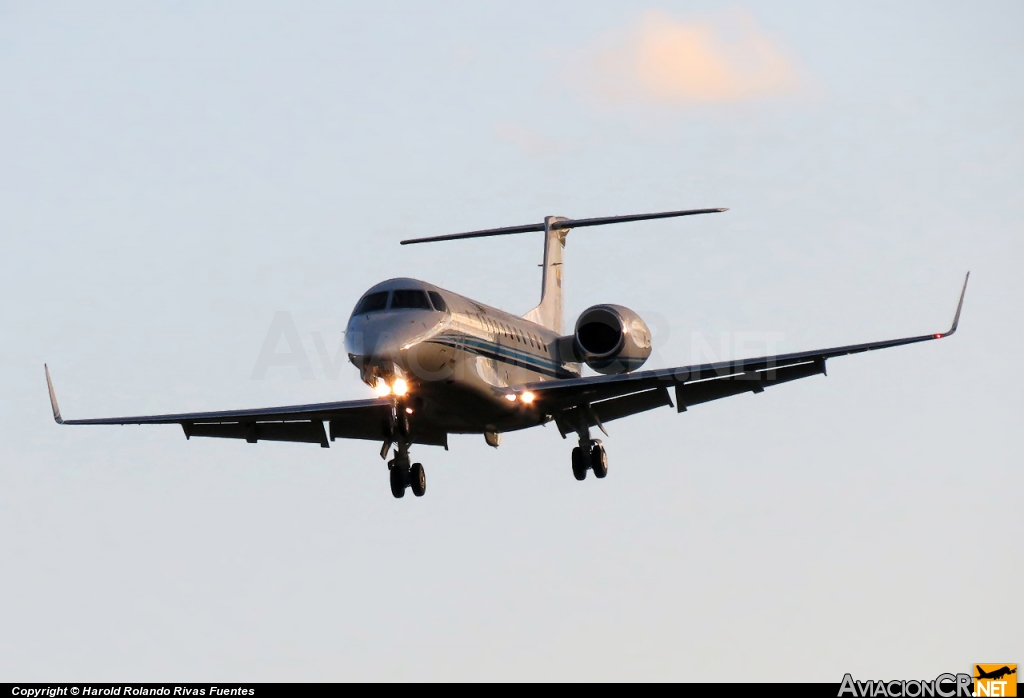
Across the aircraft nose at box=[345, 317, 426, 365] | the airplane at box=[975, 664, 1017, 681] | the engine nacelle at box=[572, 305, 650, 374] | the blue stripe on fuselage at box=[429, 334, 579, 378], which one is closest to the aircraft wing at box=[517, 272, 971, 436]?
the blue stripe on fuselage at box=[429, 334, 579, 378]

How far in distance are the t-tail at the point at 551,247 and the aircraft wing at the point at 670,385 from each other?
493cm

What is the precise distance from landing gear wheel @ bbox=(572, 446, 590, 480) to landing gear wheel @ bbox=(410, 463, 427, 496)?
3.20 metres

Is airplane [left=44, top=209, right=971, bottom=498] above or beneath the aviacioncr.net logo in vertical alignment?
above

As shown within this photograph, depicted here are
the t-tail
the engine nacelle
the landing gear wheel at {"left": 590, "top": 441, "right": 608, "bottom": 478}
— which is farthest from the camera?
the t-tail

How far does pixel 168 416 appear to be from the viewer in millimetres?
33906

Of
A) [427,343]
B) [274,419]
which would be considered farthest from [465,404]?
[274,419]

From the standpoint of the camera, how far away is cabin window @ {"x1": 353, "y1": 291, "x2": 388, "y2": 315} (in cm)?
3078

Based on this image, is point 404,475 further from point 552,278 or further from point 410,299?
point 552,278

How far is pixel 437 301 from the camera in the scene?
31.4 m

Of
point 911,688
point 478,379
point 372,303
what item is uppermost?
point 372,303

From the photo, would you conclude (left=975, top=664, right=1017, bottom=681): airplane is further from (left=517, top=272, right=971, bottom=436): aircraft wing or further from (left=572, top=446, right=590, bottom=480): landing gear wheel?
(left=572, top=446, right=590, bottom=480): landing gear wheel

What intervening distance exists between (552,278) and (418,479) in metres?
9.58

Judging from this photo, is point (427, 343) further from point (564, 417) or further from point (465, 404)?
point (564, 417)

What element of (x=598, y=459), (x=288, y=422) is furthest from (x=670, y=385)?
(x=288, y=422)
